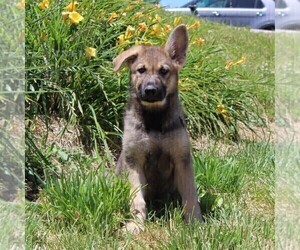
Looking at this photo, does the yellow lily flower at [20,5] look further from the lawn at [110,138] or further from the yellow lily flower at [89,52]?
the yellow lily flower at [89,52]

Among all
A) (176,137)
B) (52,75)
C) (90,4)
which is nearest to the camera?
(176,137)

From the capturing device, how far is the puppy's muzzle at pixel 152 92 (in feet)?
10.4

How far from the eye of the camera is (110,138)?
14.6 ft

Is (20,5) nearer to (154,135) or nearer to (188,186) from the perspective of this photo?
(154,135)

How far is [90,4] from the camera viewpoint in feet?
16.2

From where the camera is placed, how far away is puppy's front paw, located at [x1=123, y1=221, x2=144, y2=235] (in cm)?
305

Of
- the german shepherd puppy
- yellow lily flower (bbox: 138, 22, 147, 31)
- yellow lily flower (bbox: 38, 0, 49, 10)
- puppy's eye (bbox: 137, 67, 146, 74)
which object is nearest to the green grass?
the german shepherd puppy

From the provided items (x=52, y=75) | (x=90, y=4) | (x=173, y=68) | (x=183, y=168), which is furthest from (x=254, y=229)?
(x=90, y=4)

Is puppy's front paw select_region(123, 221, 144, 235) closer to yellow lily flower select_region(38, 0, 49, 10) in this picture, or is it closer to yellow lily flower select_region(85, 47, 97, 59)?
yellow lily flower select_region(85, 47, 97, 59)

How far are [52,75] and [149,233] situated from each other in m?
1.71

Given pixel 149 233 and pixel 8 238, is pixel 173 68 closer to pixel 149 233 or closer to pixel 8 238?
pixel 149 233

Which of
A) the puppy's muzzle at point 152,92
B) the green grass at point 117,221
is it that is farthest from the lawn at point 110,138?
the puppy's muzzle at point 152,92

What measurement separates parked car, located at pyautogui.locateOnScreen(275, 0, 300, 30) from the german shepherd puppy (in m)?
1.39

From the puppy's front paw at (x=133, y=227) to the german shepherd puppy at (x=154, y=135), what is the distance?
22 millimetres
